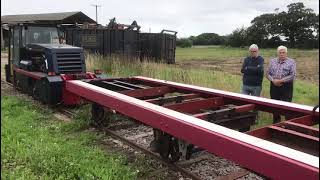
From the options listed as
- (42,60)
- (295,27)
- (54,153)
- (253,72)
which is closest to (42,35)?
(42,60)

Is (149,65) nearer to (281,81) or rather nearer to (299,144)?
(281,81)

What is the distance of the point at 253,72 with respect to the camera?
7.80 m

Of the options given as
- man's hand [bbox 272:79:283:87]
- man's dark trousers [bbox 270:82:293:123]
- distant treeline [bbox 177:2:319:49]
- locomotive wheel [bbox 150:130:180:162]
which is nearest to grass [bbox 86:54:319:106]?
man's dark trousers [bbox 270:82:293:123]

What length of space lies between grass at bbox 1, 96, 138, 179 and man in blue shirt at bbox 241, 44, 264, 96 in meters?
3.03

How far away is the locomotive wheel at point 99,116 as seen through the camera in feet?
23.7

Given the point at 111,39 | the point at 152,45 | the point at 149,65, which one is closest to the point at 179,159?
the point at 149,65

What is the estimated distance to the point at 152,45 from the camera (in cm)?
2300

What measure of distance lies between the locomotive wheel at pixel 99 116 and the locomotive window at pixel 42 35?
4.73 metres

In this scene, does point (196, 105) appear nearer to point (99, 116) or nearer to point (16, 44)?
point (99, 116)

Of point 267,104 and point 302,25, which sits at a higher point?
point 302,25

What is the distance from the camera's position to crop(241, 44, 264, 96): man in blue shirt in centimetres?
774

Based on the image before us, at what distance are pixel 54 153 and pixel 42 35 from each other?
6614 millimetres

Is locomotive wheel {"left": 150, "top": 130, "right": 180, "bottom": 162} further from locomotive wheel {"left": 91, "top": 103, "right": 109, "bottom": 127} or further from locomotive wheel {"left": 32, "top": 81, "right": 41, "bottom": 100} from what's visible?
locomotive wheel {"left": 32, "top": 81, "right": 41, "bottom": 100}

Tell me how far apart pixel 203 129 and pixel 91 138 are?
3413 mm
